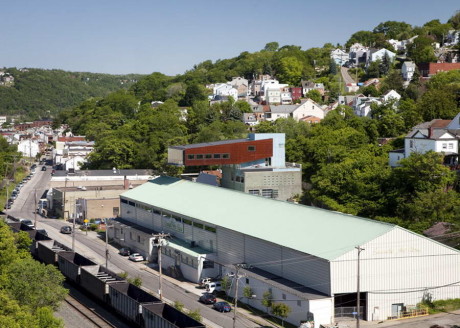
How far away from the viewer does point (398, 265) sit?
32125 mm

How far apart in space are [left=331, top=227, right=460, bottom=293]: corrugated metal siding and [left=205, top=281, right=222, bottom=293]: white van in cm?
845

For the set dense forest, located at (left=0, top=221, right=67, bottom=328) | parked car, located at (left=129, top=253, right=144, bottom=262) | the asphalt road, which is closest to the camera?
dense forest, located at (left=0, top=221, right=67, bottom=328)

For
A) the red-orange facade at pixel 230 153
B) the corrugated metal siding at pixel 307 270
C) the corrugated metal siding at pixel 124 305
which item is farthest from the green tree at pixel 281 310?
the red-orange facade at pixel 230 153

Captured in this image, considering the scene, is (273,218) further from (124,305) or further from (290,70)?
(290,70)

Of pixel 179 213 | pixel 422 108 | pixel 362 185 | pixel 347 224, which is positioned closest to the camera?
pixel 347 224

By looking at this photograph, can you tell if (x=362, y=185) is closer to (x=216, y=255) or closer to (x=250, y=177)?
(x=250, y=177)

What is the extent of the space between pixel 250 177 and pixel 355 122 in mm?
22552

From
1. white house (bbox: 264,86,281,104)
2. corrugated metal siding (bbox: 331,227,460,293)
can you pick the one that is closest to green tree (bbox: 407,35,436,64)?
white house (bbox: 264,86,281,104)

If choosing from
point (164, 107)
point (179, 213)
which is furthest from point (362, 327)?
point (164, 107)

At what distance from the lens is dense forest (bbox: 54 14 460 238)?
4762 cm

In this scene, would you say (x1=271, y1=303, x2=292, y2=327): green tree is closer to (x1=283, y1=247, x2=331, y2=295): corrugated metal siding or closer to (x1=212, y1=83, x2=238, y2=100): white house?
(x1=283, y1=247, x2=331, y2=295): corrugated metal siding

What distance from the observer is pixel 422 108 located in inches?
2840

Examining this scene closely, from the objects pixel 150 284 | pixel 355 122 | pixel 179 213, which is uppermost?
pixel 355 122

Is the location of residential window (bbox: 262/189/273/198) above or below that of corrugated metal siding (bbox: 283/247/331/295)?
above
